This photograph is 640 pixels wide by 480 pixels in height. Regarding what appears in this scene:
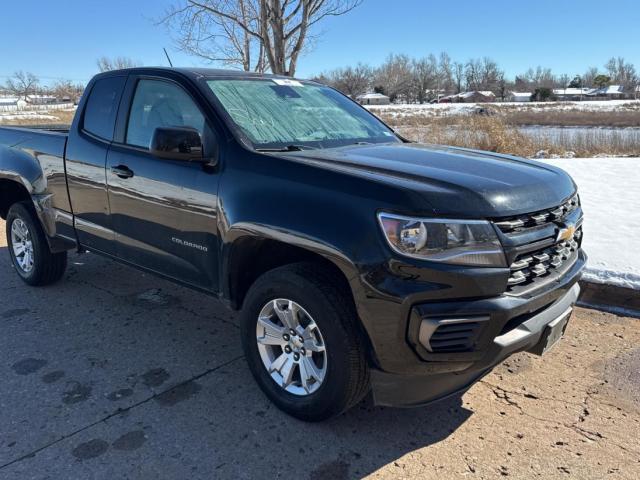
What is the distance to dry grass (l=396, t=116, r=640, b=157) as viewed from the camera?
485 inches

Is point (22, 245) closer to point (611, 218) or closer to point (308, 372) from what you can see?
point (308, 372)

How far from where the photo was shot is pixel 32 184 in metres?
4.65

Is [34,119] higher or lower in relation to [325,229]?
higher

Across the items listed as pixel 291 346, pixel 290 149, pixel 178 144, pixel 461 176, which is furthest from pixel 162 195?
pixel 461 176

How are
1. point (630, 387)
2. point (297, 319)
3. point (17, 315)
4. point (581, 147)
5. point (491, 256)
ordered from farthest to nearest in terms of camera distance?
point (581, 147), point (17, 315), point (630, 387), point (297, 319), point (491, 256)

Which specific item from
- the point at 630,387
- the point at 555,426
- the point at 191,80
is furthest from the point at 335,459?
the point at 191,80

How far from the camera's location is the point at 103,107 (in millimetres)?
4152

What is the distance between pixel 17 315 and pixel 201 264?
2138mm

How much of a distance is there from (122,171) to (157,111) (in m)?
0.48

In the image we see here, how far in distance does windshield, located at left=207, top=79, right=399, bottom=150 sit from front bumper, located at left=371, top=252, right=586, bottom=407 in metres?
1.48

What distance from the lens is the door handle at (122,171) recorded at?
3.66 meters

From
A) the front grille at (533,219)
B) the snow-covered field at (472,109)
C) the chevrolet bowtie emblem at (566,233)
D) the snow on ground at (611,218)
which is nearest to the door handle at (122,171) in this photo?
the front grille at (533,219)

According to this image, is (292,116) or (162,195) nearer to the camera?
(162,195)

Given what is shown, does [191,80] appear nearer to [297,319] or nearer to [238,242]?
[238,242]
